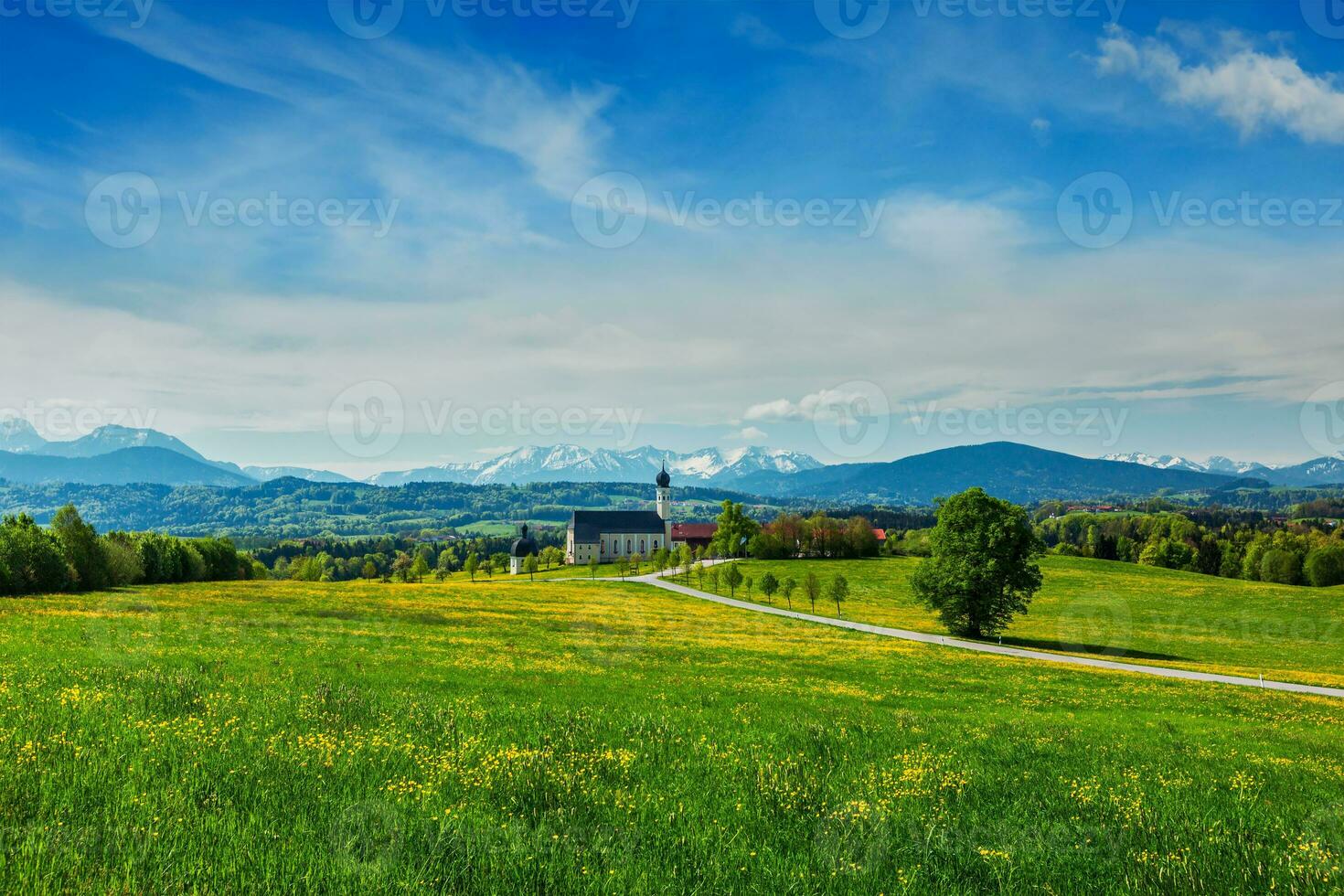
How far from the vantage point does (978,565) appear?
61.8 metres

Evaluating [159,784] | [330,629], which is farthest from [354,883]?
[330,629]

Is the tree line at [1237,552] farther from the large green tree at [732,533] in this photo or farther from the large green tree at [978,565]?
the large green tree at [732,533]

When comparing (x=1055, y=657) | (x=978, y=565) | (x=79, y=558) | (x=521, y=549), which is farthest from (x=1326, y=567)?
(x=79, y=558)

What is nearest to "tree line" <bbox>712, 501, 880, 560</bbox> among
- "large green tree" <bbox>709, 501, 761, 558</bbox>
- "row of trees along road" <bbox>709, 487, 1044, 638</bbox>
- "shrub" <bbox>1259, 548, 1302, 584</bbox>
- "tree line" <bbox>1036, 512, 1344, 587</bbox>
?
"large green tree" <bbox>709, 501, 761, 558</bbox>

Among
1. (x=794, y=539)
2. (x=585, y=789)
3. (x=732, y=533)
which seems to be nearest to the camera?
(x=585, y=789)

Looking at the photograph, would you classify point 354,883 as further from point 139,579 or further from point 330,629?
point 139,579

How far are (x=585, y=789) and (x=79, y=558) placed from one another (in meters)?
70.0

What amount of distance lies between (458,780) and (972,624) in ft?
214

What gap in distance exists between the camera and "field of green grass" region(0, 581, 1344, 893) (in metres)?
6.47

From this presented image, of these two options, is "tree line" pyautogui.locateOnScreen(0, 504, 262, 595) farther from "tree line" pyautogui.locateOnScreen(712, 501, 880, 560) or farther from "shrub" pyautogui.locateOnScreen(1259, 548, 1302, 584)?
"shrub" pyautogui.locateOnScreen(1259, 548, 1302, 584)

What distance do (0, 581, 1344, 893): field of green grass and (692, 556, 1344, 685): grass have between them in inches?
1804

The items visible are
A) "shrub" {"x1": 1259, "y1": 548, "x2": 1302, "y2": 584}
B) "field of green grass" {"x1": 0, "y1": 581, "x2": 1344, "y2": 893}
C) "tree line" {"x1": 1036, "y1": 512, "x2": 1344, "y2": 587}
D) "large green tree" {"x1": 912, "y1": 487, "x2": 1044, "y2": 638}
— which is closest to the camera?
"field of green grass" {"x1": 0, "y1": 581, "x2": 1344, "y2": 893}

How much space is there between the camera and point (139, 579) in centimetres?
7550

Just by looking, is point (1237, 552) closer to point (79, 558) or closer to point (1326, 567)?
point (1326, 567)
